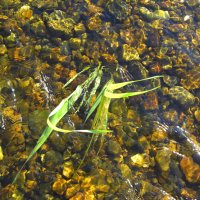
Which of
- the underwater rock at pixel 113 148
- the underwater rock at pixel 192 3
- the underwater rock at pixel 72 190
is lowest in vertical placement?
the underwater rock at pixel 72 190

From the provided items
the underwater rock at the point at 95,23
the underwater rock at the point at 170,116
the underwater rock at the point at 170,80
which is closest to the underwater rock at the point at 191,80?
the underwater rock at the point at 170,80

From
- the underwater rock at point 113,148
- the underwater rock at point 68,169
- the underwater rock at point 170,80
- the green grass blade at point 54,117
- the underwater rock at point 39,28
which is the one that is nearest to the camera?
the green grass blade at point 54,117

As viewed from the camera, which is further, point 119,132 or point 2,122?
point 119,132

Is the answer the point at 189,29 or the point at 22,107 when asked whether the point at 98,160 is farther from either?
the point at 189,29

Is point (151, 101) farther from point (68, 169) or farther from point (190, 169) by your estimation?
point (68, 169)

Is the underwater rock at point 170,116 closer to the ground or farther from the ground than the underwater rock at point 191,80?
closer to the ground

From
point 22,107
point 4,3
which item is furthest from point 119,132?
point 4,3

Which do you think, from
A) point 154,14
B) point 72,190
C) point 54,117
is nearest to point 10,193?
point 72,190

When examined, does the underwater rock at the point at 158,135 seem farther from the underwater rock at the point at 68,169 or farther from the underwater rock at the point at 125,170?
the underwater rock at the point at 68,169
